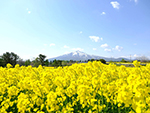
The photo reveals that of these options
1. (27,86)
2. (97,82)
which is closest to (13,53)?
(27,86)

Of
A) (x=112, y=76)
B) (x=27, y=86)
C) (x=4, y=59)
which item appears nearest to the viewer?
(x=27, y=86)

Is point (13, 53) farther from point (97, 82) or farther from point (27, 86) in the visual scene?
point (97, 82)

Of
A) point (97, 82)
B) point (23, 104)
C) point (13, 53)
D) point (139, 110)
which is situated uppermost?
point (13, 53)

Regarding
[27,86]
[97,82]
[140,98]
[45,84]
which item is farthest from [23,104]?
[140,98]

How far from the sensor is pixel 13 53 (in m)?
35.1

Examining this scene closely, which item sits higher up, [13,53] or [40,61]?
[13,53]

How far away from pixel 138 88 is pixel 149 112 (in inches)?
20.2

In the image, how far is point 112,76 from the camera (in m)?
6.09

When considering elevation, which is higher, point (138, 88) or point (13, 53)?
point (13, 53)

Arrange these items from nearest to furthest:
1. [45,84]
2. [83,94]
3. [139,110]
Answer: [139,110] → [83,94] → [45,84]

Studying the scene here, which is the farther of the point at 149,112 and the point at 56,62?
the point at 56,62

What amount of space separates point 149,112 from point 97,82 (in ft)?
5.24

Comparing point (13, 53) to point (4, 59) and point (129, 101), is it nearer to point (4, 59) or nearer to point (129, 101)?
point (4, 59)

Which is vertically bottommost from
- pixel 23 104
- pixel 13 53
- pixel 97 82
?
pixel 23 104
